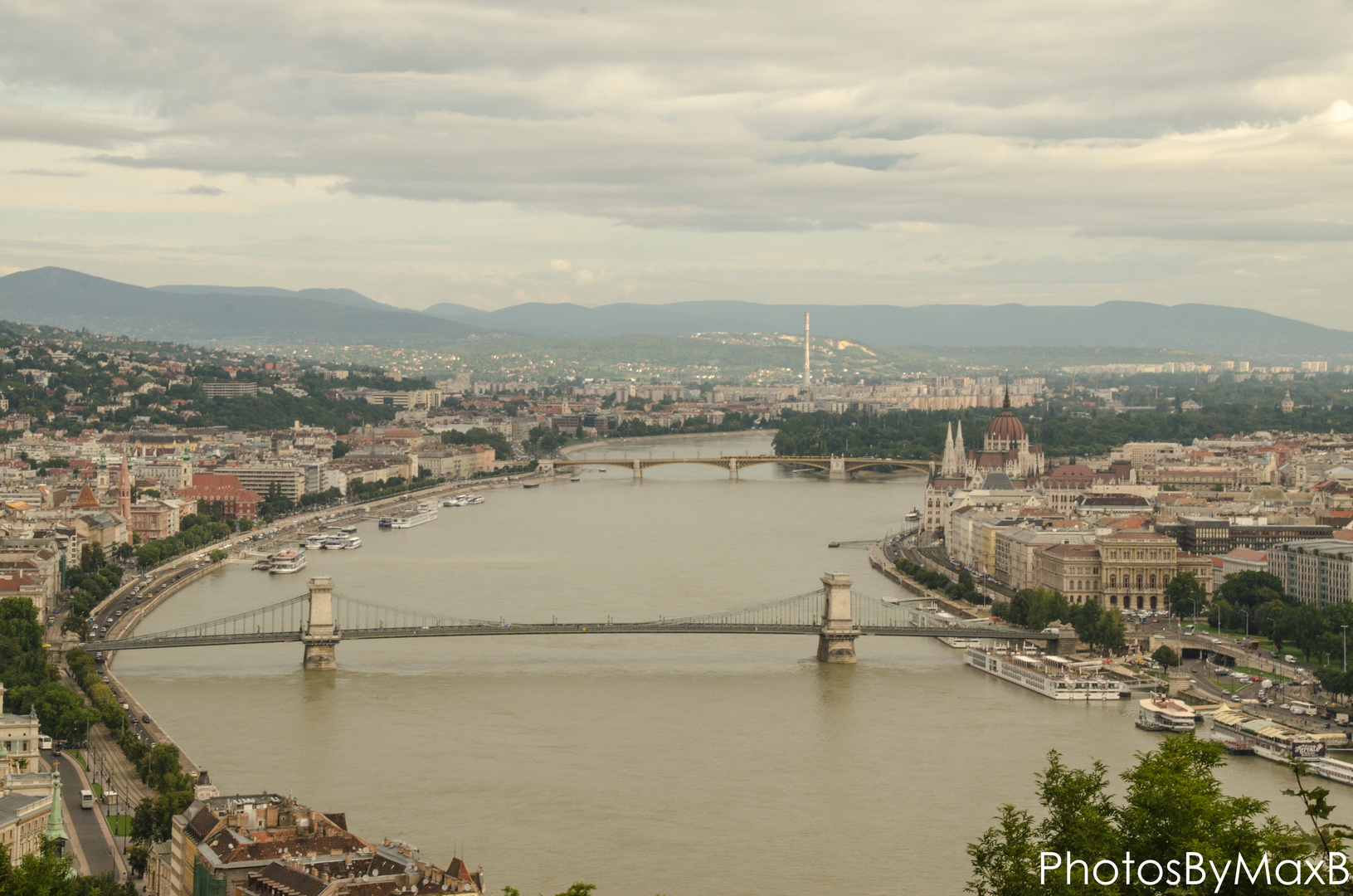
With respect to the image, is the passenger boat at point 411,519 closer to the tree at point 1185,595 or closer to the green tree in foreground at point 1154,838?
the tree at point 1185,595

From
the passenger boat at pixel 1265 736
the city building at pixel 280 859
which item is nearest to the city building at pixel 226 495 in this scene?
the passenger boat at pixel 1265 736

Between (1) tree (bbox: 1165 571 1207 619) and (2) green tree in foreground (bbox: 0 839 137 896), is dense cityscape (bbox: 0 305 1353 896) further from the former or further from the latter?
(2) green tree in foreground (bbox: 0 839 137 896)

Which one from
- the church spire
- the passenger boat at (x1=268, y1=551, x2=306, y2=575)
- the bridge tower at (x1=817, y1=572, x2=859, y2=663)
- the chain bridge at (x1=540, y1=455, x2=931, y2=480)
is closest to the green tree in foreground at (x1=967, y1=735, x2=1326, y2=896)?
the church spire

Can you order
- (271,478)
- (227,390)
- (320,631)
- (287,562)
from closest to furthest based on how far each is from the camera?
(320,631) < (287,562) < (271,478) < (227,390)

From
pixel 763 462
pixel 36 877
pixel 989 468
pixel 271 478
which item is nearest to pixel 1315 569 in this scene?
pixel 989 468

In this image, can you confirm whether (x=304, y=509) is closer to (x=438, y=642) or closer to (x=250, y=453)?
(x=250, y=453)

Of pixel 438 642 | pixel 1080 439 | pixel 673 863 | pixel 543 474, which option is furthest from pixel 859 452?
pixel 673 863

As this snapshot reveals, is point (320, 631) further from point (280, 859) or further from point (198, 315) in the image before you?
point (198, 315)
